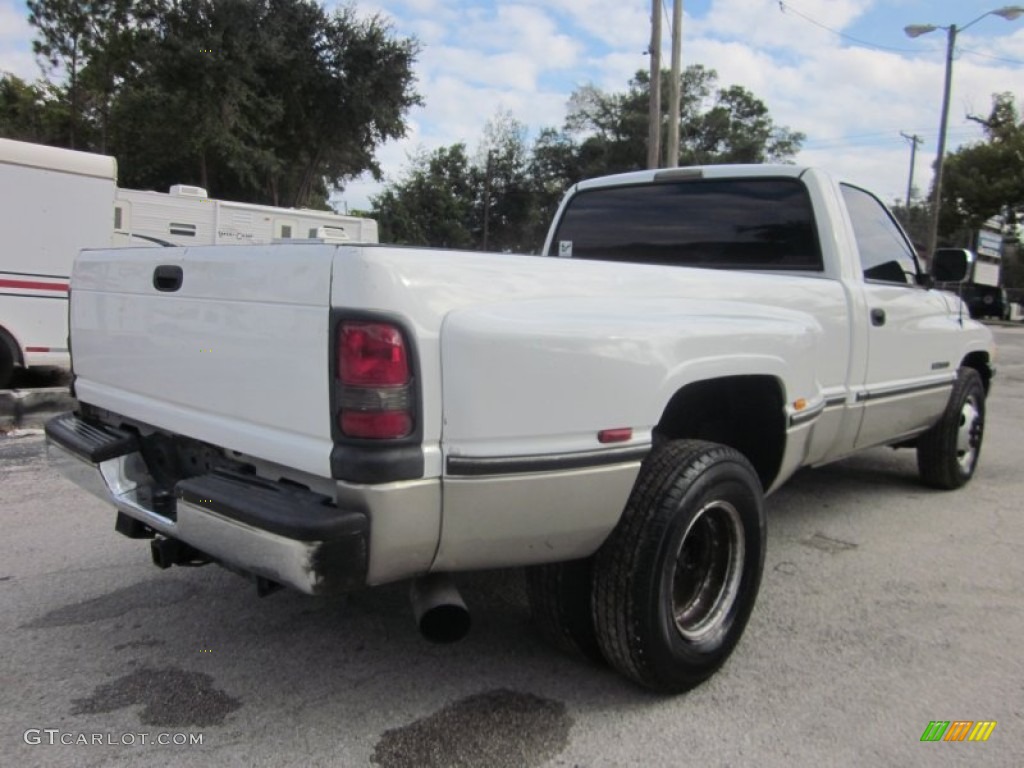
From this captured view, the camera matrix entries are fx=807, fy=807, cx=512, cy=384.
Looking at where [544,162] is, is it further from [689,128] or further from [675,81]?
[675,81]

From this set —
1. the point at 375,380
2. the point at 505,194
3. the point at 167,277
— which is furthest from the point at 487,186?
the point at 375,380

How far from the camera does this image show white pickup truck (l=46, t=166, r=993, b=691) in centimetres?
215

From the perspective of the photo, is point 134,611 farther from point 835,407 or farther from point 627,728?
point 835,407

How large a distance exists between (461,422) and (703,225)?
2.62 meters

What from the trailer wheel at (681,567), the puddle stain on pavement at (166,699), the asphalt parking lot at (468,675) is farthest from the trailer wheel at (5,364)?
the trailer wheel at (681,567)

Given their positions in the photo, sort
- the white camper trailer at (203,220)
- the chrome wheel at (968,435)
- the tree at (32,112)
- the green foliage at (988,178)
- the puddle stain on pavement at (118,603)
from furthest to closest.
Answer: the green foliage at (988,178), the tree at (32,112), the white camper trailer at (203,220), the chrome wheel at (968,435), the puddle stain on pavement at (118,603)

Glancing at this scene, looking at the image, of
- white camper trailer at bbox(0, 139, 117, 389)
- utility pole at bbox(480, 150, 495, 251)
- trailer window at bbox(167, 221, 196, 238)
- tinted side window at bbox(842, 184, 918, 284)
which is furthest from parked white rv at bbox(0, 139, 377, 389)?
utility pole at bbox(480, 150, 495, 251)

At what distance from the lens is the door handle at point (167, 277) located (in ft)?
8.87

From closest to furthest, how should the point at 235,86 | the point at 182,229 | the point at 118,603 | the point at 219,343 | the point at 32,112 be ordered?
the point at 219,343, the point at 118,603, the point at 182,229, the point at 235,86, the point at 32,112

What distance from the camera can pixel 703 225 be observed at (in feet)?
14.3

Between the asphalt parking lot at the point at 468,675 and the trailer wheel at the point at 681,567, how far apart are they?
19cm

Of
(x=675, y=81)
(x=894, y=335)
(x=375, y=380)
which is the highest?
(x=675, y=81)

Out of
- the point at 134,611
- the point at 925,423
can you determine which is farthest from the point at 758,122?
the point at 134,611

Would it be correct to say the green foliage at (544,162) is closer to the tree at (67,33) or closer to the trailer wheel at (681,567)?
the tree at (67,33)
